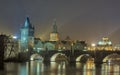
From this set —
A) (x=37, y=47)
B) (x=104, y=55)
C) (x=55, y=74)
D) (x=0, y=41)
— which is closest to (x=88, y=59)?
(x=37, y=47)

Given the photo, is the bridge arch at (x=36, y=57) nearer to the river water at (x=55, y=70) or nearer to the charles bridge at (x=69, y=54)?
the charles bridge at (x=69, y=54)

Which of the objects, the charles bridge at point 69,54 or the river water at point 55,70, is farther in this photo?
the charles bridge at point 69,54

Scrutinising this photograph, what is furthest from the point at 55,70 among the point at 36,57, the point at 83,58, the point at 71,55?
the point at 83,58

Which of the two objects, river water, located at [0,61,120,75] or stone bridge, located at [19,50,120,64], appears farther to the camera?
stone bridge, located at [19,50,120,64]

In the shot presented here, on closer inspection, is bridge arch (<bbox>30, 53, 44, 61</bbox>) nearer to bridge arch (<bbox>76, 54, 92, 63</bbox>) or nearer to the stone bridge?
the stone bridge

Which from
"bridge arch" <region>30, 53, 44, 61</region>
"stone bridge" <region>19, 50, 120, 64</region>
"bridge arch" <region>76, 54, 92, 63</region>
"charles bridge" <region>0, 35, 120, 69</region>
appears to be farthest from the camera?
"bridge arch" <region>30, 53, 44, 61</region>

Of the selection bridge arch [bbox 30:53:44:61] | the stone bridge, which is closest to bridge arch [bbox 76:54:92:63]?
the stone bridge

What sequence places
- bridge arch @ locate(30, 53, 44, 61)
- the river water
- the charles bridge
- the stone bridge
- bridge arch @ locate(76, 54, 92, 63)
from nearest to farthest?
1. the river water
2. the charles bridge
3. the stone bridge
4. bridge arch @ locate(76, 54, 92, 63)
5. bridge arch @ locate(30, 53, 44, 61)

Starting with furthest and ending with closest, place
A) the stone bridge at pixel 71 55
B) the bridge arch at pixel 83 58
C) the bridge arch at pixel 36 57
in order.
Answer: the bridge arch at pixel 36 57 → the bridge arch at pixel 83 58 → the stone bridge at pixel 71 55

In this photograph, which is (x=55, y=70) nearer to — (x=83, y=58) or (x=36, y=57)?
(x=36, y=57)

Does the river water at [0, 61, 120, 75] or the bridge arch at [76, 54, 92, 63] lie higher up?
the bridge arch at [76, 54, 92, 63]

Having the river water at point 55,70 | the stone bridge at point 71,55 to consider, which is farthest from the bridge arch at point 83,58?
the river water at point 55,70

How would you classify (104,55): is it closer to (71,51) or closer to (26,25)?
(71,51)

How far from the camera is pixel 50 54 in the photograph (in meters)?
129
